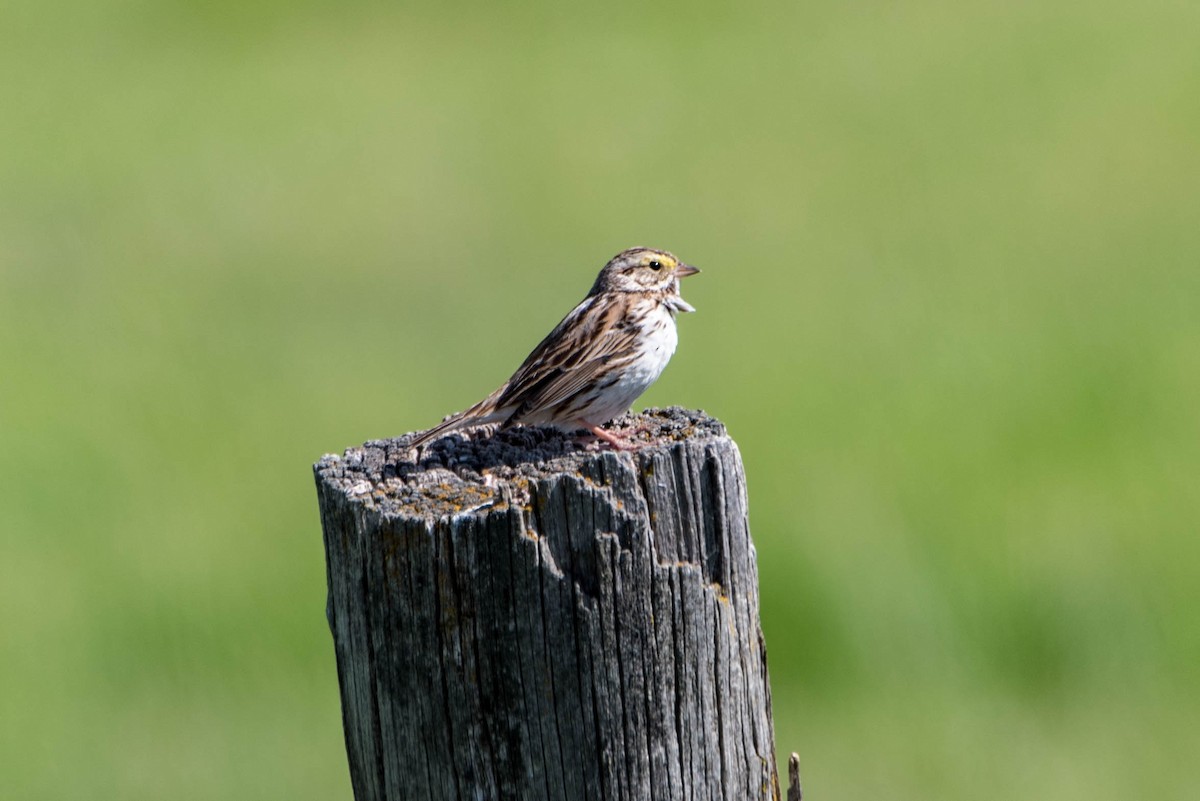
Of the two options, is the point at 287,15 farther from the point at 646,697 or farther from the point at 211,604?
the point at 646,697

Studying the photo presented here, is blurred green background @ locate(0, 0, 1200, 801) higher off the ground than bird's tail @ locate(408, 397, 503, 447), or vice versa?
blurred green background @ locate(0, 0, 1200, 801)

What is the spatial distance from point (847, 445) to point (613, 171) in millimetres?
7859

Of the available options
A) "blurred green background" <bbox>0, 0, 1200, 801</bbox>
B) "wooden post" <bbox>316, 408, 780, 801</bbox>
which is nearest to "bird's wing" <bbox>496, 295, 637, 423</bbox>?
"wooden post" <bbox>316, 408, 780, 801</bbox>

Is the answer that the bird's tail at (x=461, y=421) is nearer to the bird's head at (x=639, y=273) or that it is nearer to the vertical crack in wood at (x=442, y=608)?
the vertical crack in wood at (x=442, y=608)

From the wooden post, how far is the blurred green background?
20.9 feet

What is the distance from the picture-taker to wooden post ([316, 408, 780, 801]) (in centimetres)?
416

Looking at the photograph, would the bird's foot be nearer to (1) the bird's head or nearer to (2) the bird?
(2) the bird

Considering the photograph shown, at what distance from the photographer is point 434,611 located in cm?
420

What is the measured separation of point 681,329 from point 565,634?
43.9 feet

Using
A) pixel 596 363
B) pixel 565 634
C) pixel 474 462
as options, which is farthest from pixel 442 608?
pixel 596 363

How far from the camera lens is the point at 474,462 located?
5090mm

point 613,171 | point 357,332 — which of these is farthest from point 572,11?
point 357,332

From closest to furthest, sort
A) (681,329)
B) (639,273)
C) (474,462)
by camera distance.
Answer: (474,462), (639,273), (681,329)

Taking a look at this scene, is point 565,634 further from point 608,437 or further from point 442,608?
point 608,437
